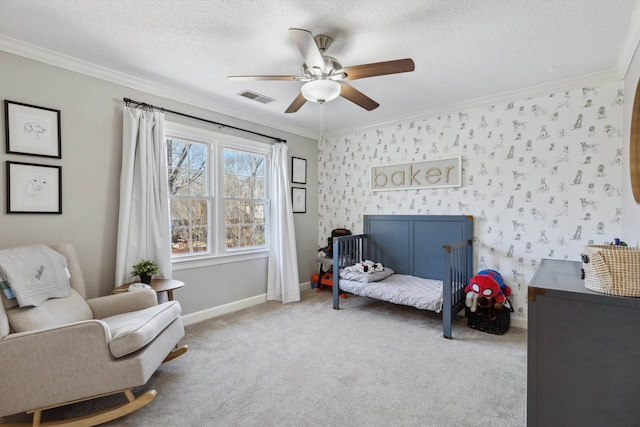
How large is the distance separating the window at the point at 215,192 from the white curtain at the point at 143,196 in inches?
10.5

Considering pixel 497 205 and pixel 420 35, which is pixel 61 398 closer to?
pixel 420 35

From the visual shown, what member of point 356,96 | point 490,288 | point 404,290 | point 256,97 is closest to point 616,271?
point 490,288

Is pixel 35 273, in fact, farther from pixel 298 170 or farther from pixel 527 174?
pixel 527 174

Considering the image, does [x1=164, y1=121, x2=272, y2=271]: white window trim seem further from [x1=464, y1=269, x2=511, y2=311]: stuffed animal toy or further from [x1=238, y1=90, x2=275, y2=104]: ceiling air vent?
[x1=464, y1=269, x2=511, y2=311]: stuffed animal toy

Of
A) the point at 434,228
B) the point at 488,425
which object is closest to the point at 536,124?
the point at 434,228

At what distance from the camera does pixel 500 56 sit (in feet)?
7.94

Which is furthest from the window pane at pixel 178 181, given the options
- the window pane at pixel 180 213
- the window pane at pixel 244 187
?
the window pane at pixel 244 187

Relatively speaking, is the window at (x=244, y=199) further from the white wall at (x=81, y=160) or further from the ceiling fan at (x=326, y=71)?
the ceiling fan at (x=326, y=71)

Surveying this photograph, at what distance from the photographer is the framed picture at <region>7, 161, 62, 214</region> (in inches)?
87.6

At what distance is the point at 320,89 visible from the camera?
85.9 inches

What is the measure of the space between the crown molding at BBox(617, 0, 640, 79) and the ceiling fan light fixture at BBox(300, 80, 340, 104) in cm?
186

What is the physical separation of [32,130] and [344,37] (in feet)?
8.06

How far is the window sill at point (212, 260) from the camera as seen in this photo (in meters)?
3.19

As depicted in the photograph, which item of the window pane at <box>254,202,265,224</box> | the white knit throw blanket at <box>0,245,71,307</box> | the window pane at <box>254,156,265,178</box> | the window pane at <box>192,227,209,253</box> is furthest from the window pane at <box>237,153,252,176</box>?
the white knit throw blanket at <box>0,245,71,307</box>
